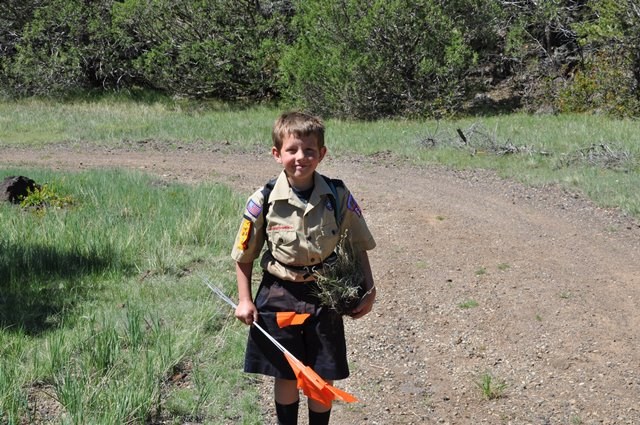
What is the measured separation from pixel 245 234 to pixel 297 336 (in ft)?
1.63

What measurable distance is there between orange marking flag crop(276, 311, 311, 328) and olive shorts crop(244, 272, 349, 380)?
2 centimetres

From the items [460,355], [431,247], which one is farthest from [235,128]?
[460,355]

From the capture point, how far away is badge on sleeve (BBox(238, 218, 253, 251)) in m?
4.00

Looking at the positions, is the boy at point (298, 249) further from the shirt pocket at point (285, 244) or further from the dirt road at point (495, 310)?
the dirt road at point (495, 310)

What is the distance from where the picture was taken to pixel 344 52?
1842cm

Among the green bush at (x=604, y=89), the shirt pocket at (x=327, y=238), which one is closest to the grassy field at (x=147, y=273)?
the shirt pocket at (x=327, y=238)

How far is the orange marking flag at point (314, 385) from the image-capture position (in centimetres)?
373

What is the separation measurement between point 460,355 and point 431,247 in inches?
98.1

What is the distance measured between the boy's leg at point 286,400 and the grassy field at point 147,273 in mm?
648

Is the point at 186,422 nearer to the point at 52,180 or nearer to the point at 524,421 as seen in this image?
the point at 524,421

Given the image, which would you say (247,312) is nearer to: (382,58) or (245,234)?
(245,234)

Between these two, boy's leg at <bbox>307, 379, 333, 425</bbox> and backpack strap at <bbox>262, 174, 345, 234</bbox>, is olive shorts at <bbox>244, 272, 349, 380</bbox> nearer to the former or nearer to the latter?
boy's leg at <bbox>307, 379, 333, 425</bbox>

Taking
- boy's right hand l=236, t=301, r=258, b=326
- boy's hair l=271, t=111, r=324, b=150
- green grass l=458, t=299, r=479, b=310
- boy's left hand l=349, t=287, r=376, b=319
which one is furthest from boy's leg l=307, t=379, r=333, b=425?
green grass l=458, t=299, r=479, b=310

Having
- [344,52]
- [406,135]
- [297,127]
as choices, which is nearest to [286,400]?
[297,127]
